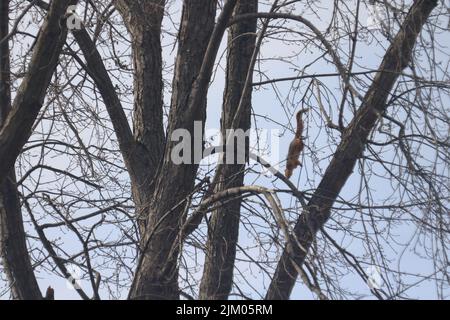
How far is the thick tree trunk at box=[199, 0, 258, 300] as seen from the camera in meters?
8.19

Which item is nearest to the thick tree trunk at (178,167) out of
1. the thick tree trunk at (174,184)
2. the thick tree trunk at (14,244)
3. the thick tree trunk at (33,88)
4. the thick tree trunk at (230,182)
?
the thick tree trunk at (174,184)

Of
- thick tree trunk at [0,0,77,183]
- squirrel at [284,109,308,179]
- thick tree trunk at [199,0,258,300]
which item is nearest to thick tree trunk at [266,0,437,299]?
squirrel at [284,109,308,179]

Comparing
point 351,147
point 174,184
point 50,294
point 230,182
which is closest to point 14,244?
point 50,294

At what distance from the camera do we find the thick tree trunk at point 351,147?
713cm

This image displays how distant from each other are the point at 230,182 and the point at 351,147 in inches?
41.5

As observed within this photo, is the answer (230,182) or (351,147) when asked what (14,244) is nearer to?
(230,182)

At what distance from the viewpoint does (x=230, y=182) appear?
7.88m

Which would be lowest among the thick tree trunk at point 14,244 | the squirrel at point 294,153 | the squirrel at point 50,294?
the squirrel at point 50,294

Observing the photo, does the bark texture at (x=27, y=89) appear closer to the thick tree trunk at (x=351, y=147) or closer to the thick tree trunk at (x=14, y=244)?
the thick tree trunk at (x=14, y=244)

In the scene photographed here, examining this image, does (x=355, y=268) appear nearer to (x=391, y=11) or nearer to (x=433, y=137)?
(x=433, y=137)

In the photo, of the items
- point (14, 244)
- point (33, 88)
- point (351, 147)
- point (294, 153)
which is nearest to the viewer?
point (33, 88)

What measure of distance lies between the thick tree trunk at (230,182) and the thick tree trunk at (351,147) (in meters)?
0.62

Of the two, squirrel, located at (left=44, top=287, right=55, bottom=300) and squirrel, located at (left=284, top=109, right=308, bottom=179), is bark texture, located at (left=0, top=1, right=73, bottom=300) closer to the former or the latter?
squirrel, located at (left=44, top=287, right=55, bottom=300)

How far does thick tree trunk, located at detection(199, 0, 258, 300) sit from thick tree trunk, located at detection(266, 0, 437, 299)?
2.05 feet
